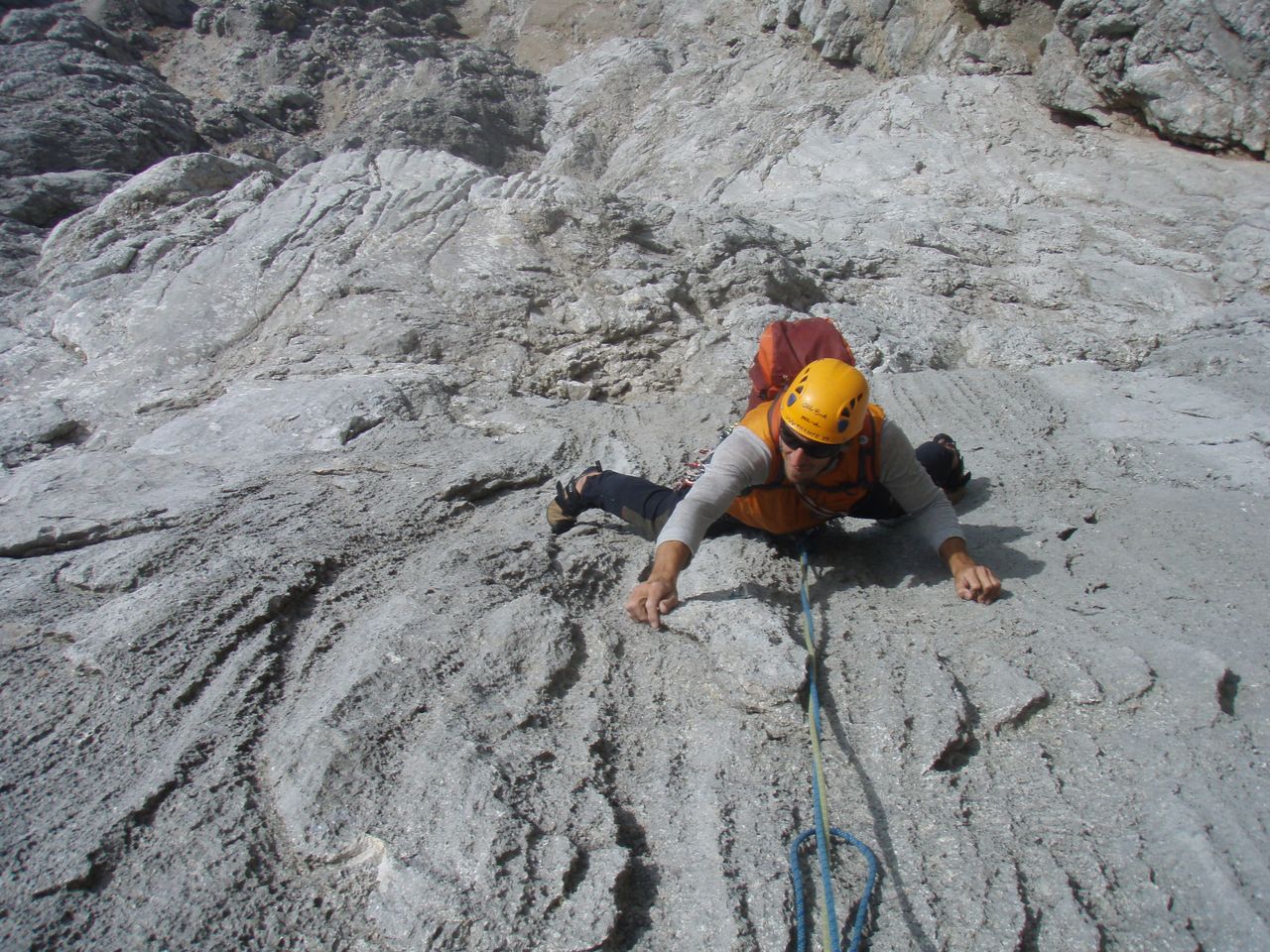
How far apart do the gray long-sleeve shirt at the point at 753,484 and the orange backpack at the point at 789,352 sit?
1.64 ft

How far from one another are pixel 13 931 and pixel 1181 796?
9.90 feet

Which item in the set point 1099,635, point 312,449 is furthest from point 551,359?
point 1099,635

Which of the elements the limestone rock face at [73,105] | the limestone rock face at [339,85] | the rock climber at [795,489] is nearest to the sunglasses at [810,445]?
the rock climber at [795,489]

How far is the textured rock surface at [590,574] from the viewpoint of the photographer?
1999 millimetres

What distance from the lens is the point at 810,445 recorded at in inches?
119

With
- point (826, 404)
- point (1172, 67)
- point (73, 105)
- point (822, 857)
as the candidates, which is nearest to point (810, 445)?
point (826, 404)

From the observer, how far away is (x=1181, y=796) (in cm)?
212

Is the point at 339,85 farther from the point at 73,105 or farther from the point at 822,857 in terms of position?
the point at 822,857

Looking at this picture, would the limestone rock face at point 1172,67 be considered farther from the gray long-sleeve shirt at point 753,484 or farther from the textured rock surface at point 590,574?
the gray long-sleeve shirt at point 753,484

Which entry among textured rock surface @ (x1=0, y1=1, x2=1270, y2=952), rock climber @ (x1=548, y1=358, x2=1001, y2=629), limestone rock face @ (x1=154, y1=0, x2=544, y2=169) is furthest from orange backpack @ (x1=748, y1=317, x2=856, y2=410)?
limestone rock face @ (x1=154, y1=0, x2=544, y2=169)

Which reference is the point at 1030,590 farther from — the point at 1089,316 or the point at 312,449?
the point at 1089,316

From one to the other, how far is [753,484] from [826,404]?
511 mm

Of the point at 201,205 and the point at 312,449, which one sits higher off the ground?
the point at 201,205

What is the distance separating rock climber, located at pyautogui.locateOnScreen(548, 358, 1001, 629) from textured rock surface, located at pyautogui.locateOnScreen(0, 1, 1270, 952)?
0.58ft
